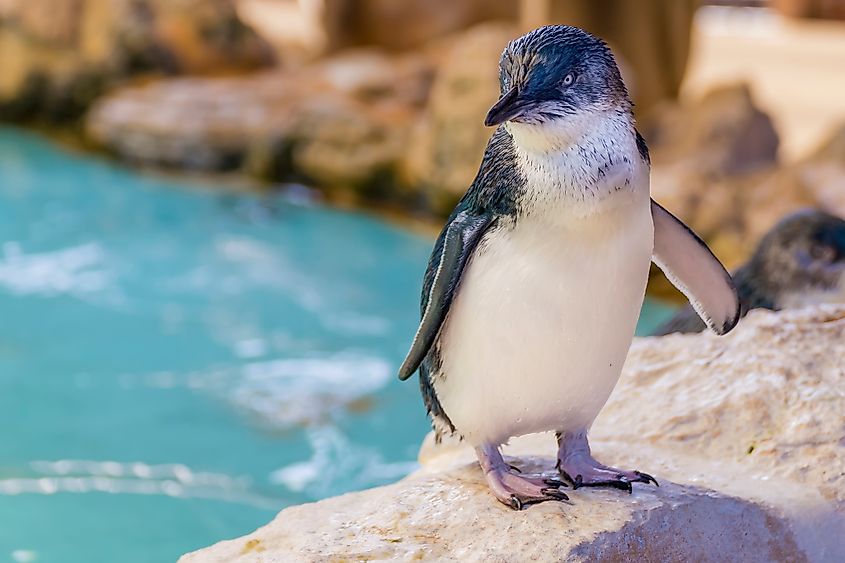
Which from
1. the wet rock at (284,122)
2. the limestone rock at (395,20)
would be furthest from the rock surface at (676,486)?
the limestone rock at (395,20)

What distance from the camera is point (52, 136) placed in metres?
9.23

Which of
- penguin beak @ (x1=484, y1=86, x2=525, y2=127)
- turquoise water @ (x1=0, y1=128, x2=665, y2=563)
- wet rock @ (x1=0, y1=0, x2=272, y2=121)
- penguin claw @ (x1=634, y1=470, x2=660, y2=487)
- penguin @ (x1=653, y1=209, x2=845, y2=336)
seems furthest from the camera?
wet rock @ (x1=0, y1=0, x2=272, y2=121)

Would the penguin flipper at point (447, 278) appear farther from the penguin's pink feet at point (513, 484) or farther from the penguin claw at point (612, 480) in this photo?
the penguin claw at point (612, 480)

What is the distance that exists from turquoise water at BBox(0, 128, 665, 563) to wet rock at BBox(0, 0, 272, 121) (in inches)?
51.9

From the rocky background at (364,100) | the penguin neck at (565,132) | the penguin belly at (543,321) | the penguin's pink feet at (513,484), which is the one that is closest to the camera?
the penguin neck at (565,132)

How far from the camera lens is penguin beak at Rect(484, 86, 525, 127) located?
6.27 feet

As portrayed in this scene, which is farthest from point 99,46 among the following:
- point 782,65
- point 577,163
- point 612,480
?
point 577,163

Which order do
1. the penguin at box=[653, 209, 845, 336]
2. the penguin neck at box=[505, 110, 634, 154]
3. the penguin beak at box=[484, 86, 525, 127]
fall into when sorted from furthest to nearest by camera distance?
the penguin at box=[653, 209, 845, 336], the penguin neck at box=[505, 110, 634, 154], the penguin beak at box=[484, 86, 525, 127]

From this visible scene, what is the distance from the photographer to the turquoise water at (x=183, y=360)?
4.11m

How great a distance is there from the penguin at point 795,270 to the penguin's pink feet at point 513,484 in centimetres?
152

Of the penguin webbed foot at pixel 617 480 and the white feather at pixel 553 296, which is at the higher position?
the white feather at pixel 553 296

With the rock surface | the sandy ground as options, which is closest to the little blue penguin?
the rock surface

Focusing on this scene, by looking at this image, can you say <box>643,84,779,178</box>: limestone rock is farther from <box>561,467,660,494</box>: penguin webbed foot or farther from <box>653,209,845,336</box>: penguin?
<box>561,467,660,494</box>: penguin webbed foot

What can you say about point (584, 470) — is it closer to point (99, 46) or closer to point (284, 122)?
point (284, 122)
